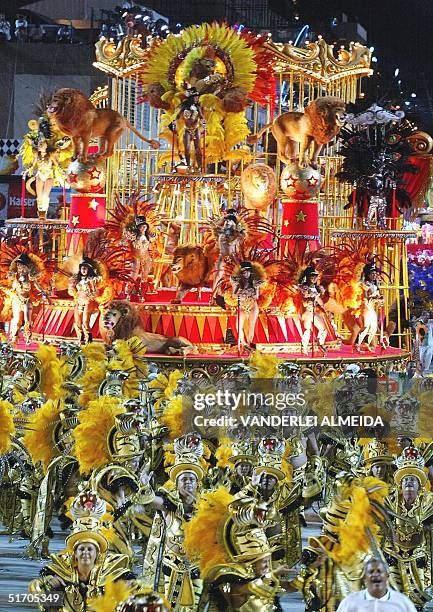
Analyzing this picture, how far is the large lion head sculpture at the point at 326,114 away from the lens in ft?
59.2

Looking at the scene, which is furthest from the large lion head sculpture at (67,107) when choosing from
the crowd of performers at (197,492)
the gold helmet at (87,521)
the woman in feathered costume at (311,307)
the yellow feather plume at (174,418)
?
the gold helmet at (87,521)

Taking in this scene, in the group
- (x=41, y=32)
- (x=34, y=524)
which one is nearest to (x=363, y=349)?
(x=34, y=524)

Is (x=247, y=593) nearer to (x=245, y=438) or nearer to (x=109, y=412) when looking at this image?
(x=245, y=438)

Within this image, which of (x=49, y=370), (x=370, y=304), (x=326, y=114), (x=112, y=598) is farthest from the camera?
(x=326, y=114)

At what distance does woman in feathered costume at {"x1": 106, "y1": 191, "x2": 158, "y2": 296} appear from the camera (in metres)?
17.8

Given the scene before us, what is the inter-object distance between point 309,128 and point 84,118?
8.35 feet

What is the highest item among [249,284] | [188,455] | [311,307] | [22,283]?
[249,284]

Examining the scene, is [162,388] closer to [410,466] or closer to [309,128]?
[410,466]

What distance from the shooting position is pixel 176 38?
61.9ft

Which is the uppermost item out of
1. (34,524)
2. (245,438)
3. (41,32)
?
(41,32)

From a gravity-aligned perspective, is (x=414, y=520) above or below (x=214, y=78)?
below

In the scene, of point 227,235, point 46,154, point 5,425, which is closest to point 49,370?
point 5,425

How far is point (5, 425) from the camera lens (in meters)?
10.9

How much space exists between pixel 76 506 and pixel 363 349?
979 cm
